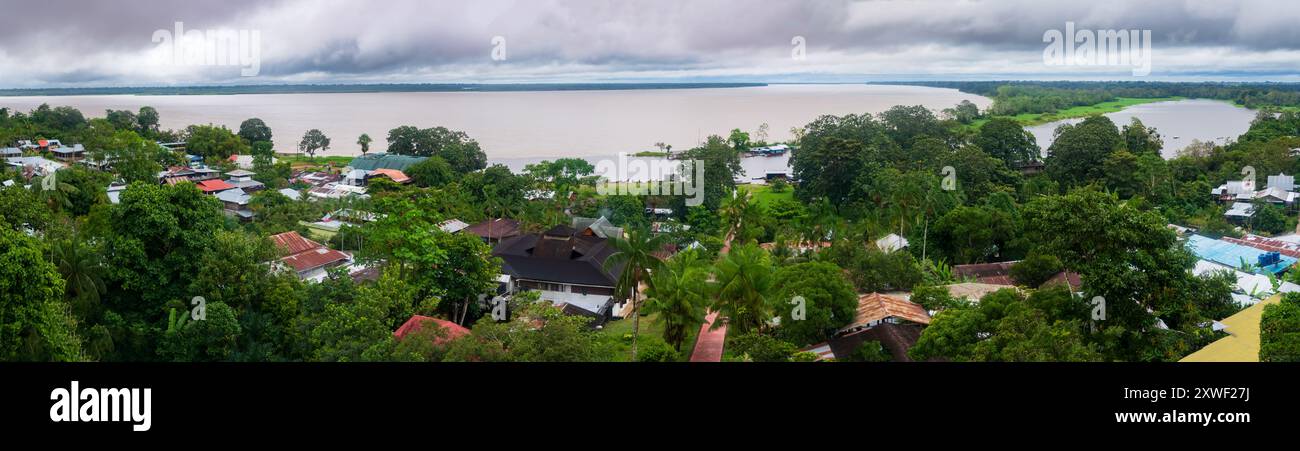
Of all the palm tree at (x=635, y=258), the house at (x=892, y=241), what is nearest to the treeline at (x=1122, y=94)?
the house at (x=892, y=241)

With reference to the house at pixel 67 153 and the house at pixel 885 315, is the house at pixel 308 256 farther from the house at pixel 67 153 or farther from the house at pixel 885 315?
the house at pixel 67 153

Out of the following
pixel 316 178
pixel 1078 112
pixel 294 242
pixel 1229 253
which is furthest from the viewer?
pixel 1078 112

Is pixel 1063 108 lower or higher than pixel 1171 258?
higher

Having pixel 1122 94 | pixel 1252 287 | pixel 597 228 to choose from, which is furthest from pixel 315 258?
pixel 1122 94

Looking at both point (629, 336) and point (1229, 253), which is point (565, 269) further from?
point (1229, 253)

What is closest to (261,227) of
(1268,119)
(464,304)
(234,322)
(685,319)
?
(464,304)
